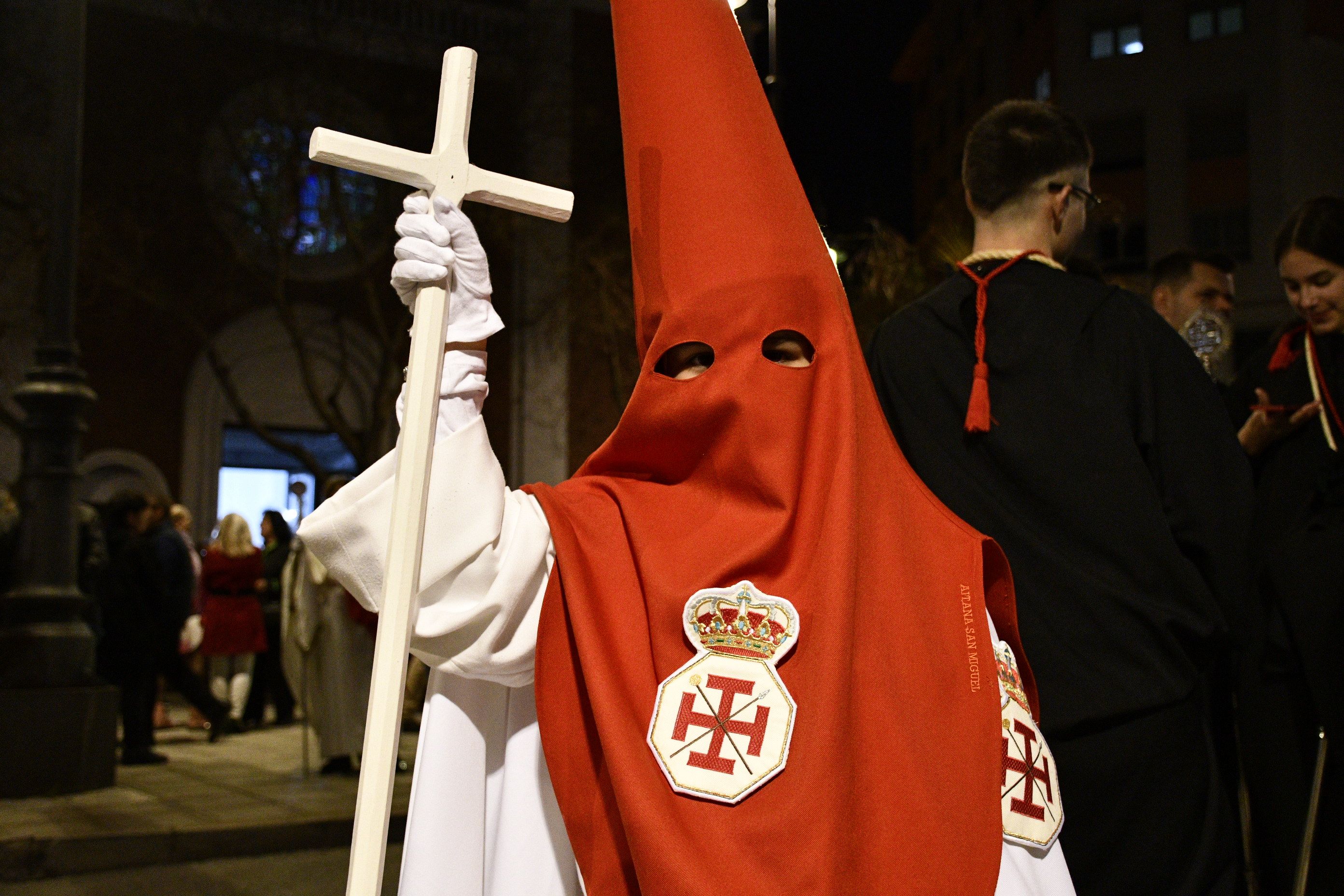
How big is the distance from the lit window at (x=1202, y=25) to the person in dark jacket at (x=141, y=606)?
722 inches

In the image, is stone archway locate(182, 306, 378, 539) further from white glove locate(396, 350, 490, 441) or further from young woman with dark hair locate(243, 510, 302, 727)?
white glove locate(396, 350, 490, 441)

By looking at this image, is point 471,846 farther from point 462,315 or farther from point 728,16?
point 728,16

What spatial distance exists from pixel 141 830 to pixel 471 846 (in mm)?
5476

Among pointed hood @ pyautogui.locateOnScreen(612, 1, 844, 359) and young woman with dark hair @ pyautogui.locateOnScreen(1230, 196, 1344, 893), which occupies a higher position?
pointed hood @ pyautogui.locateOnScreen(612, 1, 844, 359)

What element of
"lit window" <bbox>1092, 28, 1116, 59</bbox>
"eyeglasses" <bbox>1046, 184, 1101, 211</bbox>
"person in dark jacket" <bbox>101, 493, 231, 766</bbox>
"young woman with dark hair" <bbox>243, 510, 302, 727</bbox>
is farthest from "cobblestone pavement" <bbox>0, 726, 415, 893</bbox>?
"lit window" <bbox>1092, 28, 1116, 59</bbox>

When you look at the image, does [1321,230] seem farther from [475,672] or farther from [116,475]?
[116,475]

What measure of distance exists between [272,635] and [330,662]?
392cm

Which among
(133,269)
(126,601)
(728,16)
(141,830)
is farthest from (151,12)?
(728,16)

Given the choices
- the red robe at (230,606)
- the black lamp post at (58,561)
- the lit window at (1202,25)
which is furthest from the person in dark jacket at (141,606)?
the lit window at (1202,25)

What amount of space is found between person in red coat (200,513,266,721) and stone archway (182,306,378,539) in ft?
24.4

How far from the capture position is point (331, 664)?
8.83 metres

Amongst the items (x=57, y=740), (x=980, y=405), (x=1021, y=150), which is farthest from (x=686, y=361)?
(x=57, y=740)

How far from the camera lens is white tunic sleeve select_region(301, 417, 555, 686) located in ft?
6.38

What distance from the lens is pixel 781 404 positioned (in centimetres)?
209
